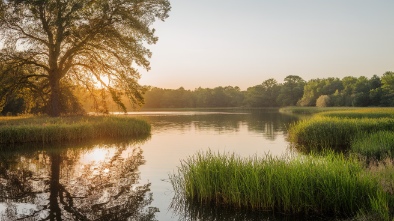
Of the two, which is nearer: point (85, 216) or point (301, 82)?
point (85, 216)

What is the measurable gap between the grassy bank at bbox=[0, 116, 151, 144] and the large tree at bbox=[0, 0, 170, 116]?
502 cm

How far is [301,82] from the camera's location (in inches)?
6777

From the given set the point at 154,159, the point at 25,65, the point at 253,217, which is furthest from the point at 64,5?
the point at 253,217

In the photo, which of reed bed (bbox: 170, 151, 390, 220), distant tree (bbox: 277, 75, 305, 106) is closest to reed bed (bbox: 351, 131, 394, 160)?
reed bed (bbox: 170, 151, 390, 220)

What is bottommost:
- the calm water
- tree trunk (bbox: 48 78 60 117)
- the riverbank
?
the calm water

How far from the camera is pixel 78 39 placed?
38.2 meters

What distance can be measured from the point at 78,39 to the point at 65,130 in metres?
12.4

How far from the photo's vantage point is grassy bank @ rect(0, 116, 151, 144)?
29.1 meters

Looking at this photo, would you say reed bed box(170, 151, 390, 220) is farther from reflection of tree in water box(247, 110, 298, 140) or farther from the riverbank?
reflection of tree in water box(247, 110, 298, 140)

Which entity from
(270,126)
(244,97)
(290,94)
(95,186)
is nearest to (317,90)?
(290,94)

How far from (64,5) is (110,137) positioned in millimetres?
15004

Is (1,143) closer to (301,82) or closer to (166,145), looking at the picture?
(166,145)

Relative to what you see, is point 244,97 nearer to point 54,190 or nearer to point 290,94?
point 290,94

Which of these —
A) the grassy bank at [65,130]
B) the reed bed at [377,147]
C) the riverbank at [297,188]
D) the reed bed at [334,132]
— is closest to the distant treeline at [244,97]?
the grassy bank at [65,130]
